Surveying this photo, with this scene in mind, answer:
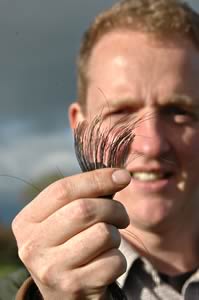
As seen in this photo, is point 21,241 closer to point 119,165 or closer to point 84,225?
point 84,225

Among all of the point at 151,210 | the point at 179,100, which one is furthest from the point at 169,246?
the point at 179,100

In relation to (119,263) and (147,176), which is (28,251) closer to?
(119,263)

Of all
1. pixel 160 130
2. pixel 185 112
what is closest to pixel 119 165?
pixel 160 130

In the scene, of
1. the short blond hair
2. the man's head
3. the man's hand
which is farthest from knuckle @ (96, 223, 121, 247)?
the short blond hair

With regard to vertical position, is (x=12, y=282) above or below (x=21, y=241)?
below

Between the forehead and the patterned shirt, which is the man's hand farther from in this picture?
the forehead

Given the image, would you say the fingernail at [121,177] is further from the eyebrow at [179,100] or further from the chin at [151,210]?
the eyebrow at [179,100]

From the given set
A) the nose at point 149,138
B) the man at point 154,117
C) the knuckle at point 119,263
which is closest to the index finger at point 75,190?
the knuckle at point 119,263
